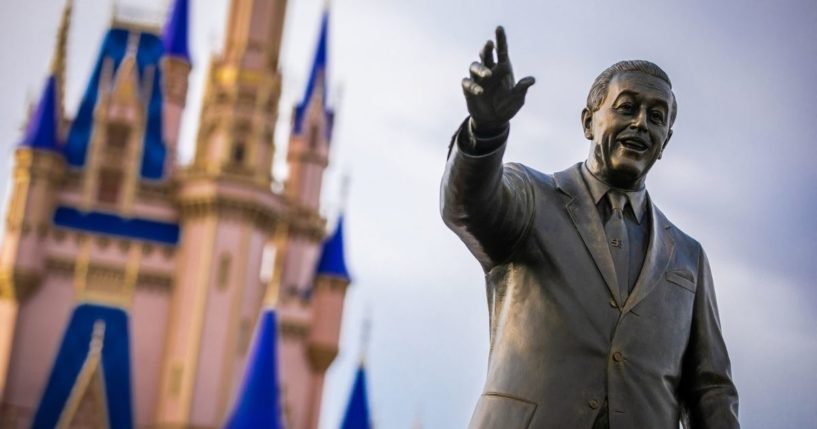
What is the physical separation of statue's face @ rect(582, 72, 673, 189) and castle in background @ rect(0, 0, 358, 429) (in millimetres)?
38294

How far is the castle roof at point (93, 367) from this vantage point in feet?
141

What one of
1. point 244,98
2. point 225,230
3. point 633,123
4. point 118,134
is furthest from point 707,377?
point 118,134

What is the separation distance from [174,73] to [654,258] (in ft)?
144

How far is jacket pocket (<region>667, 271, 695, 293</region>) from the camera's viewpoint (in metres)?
3.97

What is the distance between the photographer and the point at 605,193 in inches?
159

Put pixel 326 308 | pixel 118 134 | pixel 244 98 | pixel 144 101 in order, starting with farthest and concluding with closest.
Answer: pixel 144 101
pixel 118 134
pixel 326 308
pixel 244 98

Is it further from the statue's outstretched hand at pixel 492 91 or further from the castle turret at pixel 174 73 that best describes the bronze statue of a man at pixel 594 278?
the castle turret at pixel 174 73

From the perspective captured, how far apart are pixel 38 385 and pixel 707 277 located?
4179cm

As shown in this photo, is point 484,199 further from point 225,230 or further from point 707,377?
point 225,230

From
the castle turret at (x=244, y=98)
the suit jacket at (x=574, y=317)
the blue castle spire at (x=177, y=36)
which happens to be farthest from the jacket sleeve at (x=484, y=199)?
the blue castle spire at (x=177, y=36)

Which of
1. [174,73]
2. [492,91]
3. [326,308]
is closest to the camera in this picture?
[492,91]

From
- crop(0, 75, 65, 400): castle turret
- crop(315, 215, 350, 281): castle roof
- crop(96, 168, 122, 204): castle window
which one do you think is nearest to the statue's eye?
crop(0, 75, 65, 400): castle turret

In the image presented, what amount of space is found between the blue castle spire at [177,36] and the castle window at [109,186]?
3833 mm

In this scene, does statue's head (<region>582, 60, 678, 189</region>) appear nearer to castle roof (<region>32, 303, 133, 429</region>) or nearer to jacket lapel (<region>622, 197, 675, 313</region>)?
jacket lapel (<region>622, 197, 675, 313</region>)
